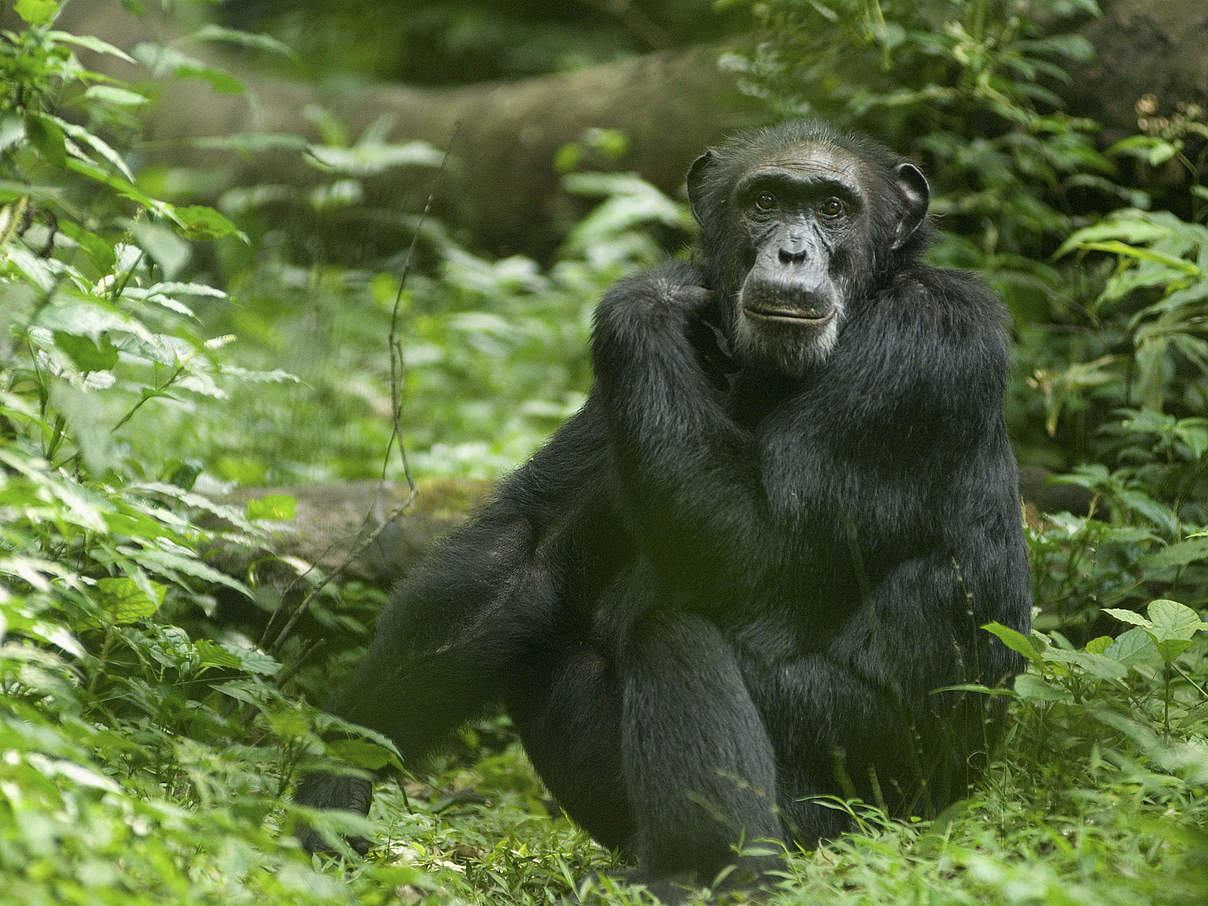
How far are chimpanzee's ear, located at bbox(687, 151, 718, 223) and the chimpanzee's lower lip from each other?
0.92 metres

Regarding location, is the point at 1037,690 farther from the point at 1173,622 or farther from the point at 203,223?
the point at 203,223

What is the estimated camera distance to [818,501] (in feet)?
12.9

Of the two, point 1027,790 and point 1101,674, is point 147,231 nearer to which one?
point 1101,674

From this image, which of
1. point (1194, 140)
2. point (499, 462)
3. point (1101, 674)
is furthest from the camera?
point (499, 462)

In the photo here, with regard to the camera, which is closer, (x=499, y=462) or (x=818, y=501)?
(x=818, y=501)

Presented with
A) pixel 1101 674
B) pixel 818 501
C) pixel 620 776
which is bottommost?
pixel 620 776

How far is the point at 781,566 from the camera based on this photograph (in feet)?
12.9

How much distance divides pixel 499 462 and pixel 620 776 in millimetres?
3389

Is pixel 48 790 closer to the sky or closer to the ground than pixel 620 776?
closer to the sky

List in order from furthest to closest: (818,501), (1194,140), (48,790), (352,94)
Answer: (352,94) → (1194,140) → (818,501) → (48,790)

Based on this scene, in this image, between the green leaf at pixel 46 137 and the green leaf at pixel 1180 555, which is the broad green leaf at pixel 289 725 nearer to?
the green leaf at pixel 46 137

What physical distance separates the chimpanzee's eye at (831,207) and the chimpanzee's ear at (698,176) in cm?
63

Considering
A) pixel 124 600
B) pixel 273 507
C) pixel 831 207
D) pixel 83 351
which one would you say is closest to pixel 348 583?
pixel 273 507

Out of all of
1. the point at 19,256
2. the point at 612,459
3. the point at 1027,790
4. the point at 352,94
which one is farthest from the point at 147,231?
the point at 352,94
